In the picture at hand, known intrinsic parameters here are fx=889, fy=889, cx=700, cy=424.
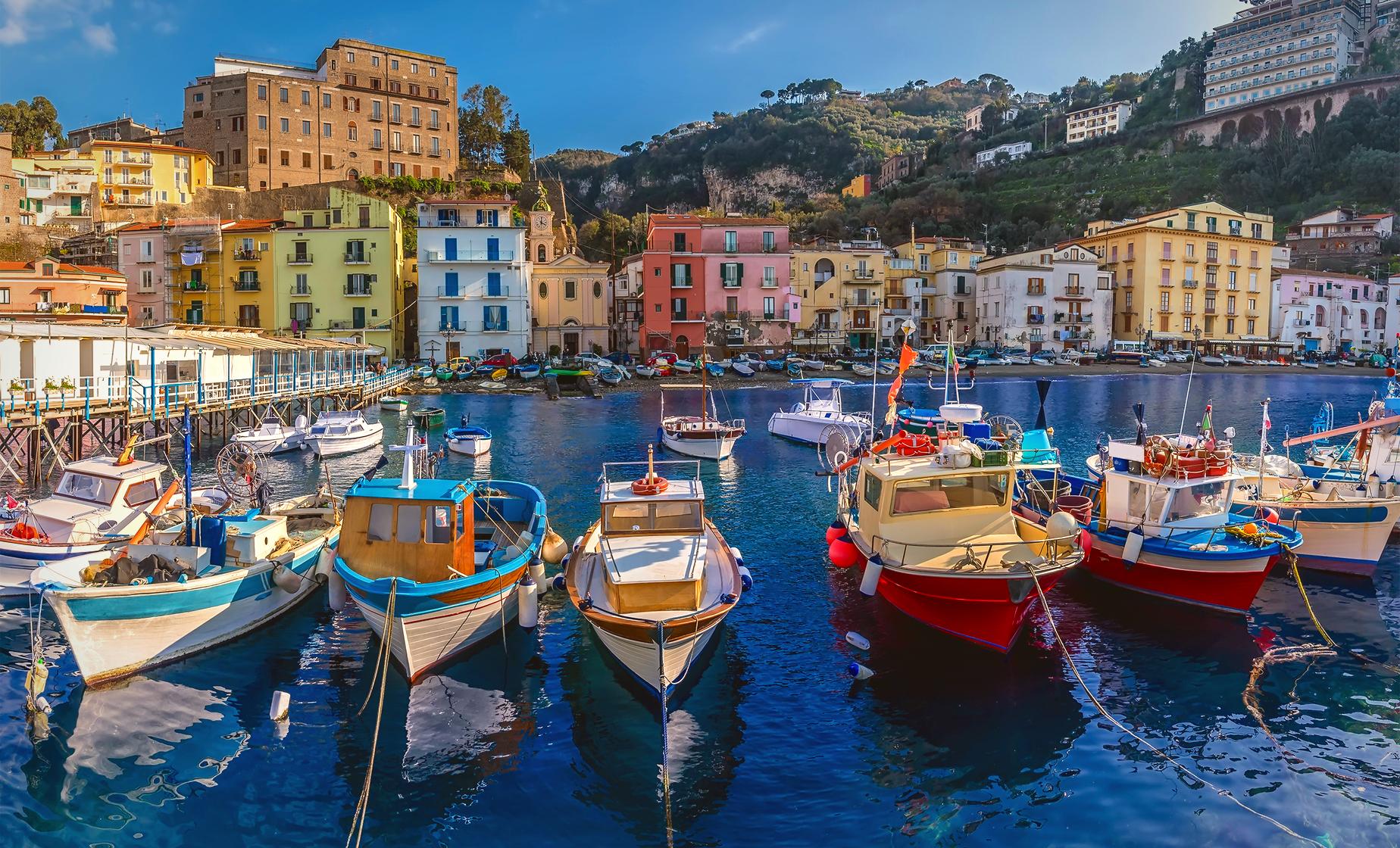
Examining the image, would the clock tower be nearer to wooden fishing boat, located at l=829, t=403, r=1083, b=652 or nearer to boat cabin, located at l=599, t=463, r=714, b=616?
wooden fishing boat, located at l=829, t=403, r=1083, b=652

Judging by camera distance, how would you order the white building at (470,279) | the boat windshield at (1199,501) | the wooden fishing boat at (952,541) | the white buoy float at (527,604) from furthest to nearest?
the white building at (470,279), the boat windshield at (1199,501), the white buoy float at (527,604), the wooden fishing boat at (952,541)

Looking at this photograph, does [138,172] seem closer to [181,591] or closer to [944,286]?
[944,286]

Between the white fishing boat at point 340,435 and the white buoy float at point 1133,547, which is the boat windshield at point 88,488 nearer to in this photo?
the white fishing boat at point 340,435

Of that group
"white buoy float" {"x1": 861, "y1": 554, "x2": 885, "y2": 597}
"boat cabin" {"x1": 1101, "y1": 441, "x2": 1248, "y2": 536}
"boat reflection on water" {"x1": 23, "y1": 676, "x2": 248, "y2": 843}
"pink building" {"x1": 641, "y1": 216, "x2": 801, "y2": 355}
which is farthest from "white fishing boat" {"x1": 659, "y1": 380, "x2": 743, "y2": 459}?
"pink building" {"x1": 641, "y1": 216, "x2": 801, "y2": 355}

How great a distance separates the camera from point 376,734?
13156 millimetres

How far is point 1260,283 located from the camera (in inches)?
3917

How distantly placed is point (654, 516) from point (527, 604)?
2917 millimetres

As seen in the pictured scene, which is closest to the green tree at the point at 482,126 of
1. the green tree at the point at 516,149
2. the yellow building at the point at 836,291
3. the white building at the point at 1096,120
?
the green tree at the point at 516,149

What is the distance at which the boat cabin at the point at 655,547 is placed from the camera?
14633mm

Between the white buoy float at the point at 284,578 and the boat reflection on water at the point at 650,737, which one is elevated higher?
the white buoy float at the point at 284,578

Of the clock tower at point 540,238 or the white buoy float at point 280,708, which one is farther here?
the clock tower at point 540,238

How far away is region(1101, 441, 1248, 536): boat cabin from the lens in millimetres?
19422

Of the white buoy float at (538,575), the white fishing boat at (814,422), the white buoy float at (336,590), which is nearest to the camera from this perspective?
the white buoy float at (336,590)

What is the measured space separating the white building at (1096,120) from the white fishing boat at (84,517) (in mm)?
159683
